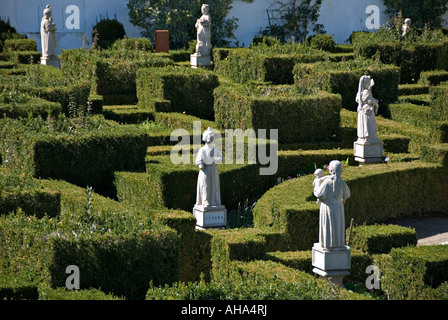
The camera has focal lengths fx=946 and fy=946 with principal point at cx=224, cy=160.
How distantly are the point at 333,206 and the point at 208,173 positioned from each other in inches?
125

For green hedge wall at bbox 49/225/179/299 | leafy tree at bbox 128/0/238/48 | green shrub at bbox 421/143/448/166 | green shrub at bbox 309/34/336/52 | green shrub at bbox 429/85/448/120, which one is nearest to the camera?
green hedge wall at bbox 49/225/179/299

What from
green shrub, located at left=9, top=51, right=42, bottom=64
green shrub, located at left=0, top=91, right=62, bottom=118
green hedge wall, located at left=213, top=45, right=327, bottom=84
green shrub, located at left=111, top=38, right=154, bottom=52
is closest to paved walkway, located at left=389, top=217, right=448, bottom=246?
green shrub, located at left=0, top=91, right=62, bottom=118

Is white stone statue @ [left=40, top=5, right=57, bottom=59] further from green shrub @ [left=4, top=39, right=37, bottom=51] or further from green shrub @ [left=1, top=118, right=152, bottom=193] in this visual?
green shrub @ [left=1, top=118, right=152, bottom=193]

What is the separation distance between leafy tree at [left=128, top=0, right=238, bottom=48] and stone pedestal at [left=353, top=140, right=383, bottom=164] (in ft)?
48.3

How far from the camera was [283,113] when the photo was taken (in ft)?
68.2

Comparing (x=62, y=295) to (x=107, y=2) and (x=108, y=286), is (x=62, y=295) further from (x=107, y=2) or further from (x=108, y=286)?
(x=107, y=2)

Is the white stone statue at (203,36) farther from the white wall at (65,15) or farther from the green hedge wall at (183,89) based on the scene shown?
the green hedge wall at (183,89)

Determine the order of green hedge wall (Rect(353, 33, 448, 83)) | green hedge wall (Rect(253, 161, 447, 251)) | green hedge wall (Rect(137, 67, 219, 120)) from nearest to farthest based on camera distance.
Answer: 1. green hedge wall (Rect(253, 161, 447, 251))
2. green hedge wall (Rect(137, 67, 219, 120))
3. green hedge wall (Rect(353, 33, 448, 83))

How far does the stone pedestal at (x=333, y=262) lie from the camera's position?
43.9 feet

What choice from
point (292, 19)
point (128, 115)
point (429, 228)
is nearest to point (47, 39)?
point (128, 115)

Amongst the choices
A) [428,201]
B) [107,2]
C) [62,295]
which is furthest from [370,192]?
[107,2]

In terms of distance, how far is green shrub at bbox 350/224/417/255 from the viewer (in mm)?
14766

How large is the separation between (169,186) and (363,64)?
10.3 m

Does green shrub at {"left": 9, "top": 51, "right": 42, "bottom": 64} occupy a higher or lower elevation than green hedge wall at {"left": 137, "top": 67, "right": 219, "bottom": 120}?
higher
